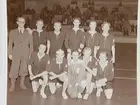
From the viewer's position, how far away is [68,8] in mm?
1739

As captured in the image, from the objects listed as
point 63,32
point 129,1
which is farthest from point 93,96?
point 129,1

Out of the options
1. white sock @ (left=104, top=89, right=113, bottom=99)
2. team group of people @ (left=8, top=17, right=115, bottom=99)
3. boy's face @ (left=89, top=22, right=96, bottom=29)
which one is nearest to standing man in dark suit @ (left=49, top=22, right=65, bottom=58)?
team group of people @ (left=8, top=17, right=115, bottom=99)

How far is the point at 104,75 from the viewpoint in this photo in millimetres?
1658

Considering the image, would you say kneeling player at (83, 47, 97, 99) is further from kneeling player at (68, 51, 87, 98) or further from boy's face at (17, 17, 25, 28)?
boy's face at (17, 17, 25, 28)

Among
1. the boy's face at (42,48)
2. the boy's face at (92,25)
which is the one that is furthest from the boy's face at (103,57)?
the boy's face at (42,48)

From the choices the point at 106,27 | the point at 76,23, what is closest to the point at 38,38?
the point at 76,23

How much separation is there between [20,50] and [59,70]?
158 mm

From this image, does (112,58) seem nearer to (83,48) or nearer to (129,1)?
(83,48)

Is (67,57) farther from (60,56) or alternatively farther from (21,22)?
(21,22)

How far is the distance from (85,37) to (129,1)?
0.20 meters

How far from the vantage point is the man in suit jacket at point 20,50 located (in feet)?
5.29

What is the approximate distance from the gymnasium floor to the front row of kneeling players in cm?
2

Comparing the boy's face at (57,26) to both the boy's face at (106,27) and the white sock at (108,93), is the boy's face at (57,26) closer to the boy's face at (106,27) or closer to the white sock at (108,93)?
the boy's face at (106,27)

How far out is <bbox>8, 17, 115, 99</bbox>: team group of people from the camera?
1628 millimetres
